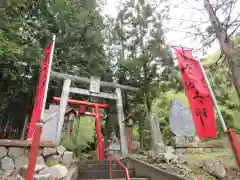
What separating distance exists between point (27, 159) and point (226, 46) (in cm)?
608

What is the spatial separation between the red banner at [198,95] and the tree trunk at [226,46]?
691 millimetres

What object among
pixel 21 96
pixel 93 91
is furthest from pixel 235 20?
pixel 21 96

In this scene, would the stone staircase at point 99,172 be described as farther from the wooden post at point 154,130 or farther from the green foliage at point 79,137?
the wooden post at point 154,130

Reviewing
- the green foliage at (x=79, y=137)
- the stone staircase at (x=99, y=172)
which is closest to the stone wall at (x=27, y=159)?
the stone staircase at (x=99, y=172)

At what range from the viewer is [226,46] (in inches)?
195

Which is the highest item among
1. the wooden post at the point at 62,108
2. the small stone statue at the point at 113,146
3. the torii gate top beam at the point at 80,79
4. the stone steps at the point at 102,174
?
the torii gate top beam at the point at 80,79

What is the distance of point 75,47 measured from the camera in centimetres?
1052

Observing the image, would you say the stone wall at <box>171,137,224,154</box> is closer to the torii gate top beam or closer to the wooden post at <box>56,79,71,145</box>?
the torii gate top beam

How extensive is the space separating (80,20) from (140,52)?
11.9ft

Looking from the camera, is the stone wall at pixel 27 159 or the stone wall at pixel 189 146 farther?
the stone wall at pixel 189 146

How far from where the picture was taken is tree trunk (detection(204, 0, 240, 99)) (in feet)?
15.1

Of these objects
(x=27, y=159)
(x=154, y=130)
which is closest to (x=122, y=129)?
(x=154, y=130)

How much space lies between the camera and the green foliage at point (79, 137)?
7.71 m

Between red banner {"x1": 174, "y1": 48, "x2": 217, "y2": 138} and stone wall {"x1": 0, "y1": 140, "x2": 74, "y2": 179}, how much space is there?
3.51 m
